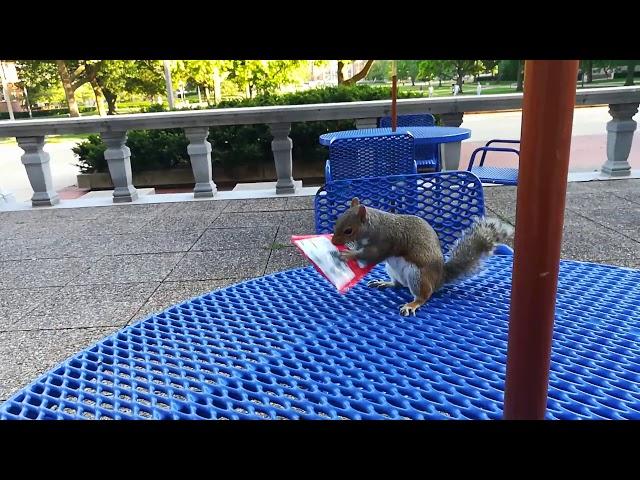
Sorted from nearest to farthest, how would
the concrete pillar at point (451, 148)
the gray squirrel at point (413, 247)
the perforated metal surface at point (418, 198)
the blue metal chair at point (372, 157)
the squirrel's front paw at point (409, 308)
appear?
the squirrel's front paw at point (409, 308), the gray squirrel at point (413, 247), the perforated metal surface at point (418, 198), the blue metal chair at point (372, 157), the concrete pillar at point (451, 148)

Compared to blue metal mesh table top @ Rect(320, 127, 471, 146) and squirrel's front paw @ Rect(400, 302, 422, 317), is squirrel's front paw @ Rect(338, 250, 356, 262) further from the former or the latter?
blue metal mesh table top @ Rect(320, 127, 471, 146)

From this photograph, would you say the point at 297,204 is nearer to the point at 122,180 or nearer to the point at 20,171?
the point at 122,180

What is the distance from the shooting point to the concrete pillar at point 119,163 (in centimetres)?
676

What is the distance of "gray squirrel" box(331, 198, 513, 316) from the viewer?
195 centimetres

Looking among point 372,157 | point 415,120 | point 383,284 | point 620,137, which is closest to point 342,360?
point 383,284

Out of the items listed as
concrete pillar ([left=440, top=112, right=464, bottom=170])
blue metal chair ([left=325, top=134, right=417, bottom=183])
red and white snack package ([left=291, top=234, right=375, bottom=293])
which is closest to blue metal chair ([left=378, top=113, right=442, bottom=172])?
concrete pillar ([left=440, top=112, right=464, bottom=170])

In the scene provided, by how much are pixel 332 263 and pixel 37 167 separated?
20.6 feet

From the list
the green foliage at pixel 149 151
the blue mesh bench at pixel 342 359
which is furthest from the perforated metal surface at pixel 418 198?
the green foliage at pixel 149 151

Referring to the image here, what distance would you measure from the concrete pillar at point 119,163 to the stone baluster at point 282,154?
2.00 metres

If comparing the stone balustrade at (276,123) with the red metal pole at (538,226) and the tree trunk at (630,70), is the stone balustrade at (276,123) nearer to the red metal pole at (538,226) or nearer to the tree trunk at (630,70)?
the tree trunk at (630,70)

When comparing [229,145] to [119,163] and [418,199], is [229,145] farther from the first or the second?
[418,199]
